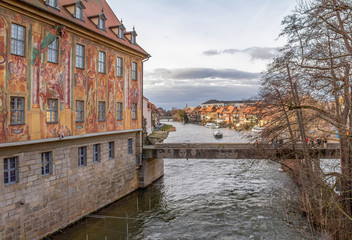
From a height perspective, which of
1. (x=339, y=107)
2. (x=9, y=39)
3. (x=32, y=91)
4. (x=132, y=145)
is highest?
(x=9, y=39)

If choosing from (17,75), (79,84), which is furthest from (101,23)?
(17,75)

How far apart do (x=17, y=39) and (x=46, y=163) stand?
5065 mm

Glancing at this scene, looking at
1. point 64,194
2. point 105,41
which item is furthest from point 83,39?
point 64,194

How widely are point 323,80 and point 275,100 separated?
4.29 meters

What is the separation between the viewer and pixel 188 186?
20.1 m

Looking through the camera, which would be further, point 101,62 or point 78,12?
point 101,62

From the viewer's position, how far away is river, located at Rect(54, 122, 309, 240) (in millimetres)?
12078

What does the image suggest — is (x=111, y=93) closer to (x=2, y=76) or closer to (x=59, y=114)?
(x=59, y=114)

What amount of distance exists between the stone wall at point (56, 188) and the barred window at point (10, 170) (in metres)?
0.15

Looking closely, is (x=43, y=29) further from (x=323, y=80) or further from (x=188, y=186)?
(x=188, y=186)

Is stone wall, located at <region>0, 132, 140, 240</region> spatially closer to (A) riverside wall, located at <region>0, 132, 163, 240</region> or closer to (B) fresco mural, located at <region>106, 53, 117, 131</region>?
(A) riverside wall, located at <region>0, 132, 163, 240</region>

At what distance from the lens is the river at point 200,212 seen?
12078 millimetres

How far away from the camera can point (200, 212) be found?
585 inches

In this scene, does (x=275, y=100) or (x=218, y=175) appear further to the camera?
(x=218, y=175)
